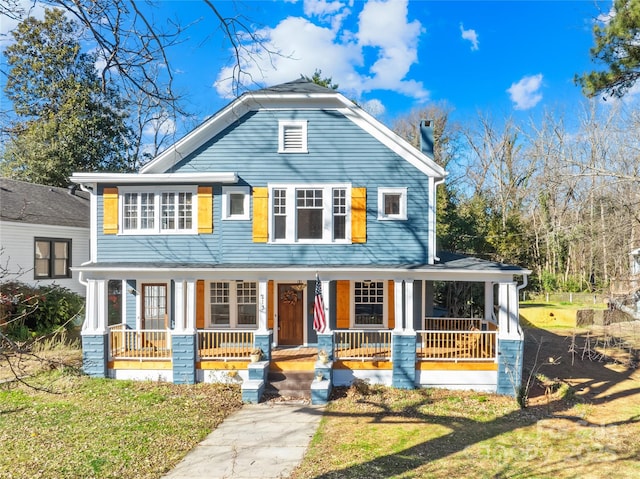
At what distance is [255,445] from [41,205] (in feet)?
52.9

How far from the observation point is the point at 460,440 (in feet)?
26.2

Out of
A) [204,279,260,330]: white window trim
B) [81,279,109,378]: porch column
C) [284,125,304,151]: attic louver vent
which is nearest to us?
[81,279,109,378]: porch column

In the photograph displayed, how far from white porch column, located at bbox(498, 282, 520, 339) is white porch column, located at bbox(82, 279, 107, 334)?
33.7ft

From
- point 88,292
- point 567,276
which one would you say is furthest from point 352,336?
point 567,276

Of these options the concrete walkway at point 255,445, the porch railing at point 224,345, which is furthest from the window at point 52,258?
the concrete walkway at point 255,445

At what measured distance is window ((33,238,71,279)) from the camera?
17.5 m

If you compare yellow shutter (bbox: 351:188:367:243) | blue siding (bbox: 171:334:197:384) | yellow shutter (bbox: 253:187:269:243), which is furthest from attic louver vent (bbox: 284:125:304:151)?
blue siding (bbox: 171:334:197:384)

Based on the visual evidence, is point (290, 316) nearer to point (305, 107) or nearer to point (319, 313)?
point (319, 313)

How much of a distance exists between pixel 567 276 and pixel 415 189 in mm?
24011

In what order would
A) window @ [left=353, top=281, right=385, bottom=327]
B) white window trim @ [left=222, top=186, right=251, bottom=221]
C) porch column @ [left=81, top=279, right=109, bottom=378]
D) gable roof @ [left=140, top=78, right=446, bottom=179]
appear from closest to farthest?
porch column @ [left=81, top=279, right=109, bottom=378], gable roof @ [left=140, top=78, right=446, bottom=179], white window trim @ [left=222, top=186, right=251, bottom=221], window @ [left=353, top=281, right=385, bottom=327]

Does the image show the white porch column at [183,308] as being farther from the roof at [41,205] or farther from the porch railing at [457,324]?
the roof at [41,205]

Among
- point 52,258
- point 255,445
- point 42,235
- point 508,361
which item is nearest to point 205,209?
point 255,445

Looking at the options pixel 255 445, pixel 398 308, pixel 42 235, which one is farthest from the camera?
pixel 42 235

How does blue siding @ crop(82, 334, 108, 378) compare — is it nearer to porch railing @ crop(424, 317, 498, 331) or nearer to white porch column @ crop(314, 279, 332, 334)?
white porch column @ crop(314, 279, 332, 334)
